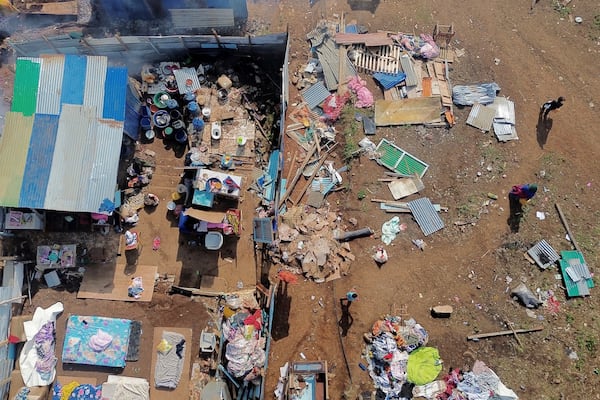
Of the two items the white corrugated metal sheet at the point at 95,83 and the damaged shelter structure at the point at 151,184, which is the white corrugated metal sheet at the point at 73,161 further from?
the white corrugated metal sheet at the point at 95,83

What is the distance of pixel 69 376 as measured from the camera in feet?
50.9

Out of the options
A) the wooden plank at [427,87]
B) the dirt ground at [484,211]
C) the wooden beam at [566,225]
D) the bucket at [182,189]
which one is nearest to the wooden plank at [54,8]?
the dirt ground at [484,211]

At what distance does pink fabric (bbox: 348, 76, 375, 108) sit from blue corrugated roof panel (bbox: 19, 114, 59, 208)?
427 inches

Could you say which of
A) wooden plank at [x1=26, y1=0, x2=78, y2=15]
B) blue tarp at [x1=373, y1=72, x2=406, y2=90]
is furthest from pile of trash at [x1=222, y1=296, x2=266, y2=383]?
wooden plank at [x1=26, y1=0, x2=78, y2=15]

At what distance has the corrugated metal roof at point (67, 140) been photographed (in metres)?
14.2

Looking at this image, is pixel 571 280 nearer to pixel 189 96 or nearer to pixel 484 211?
pixel 484 211

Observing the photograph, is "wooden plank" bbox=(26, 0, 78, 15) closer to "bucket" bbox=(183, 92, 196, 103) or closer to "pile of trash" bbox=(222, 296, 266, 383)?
"bucket" bbox=(183, 92, 196, 103)

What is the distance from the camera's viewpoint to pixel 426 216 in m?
16.5

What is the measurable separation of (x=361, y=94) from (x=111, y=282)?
1199 cm

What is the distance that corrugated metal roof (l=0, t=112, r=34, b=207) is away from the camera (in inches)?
556

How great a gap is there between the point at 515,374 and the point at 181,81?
16755 mm

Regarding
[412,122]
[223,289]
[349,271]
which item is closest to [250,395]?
[223,289]

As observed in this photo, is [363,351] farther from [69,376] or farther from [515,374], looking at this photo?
[69,376]

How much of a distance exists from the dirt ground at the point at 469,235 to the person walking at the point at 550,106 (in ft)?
1.09
